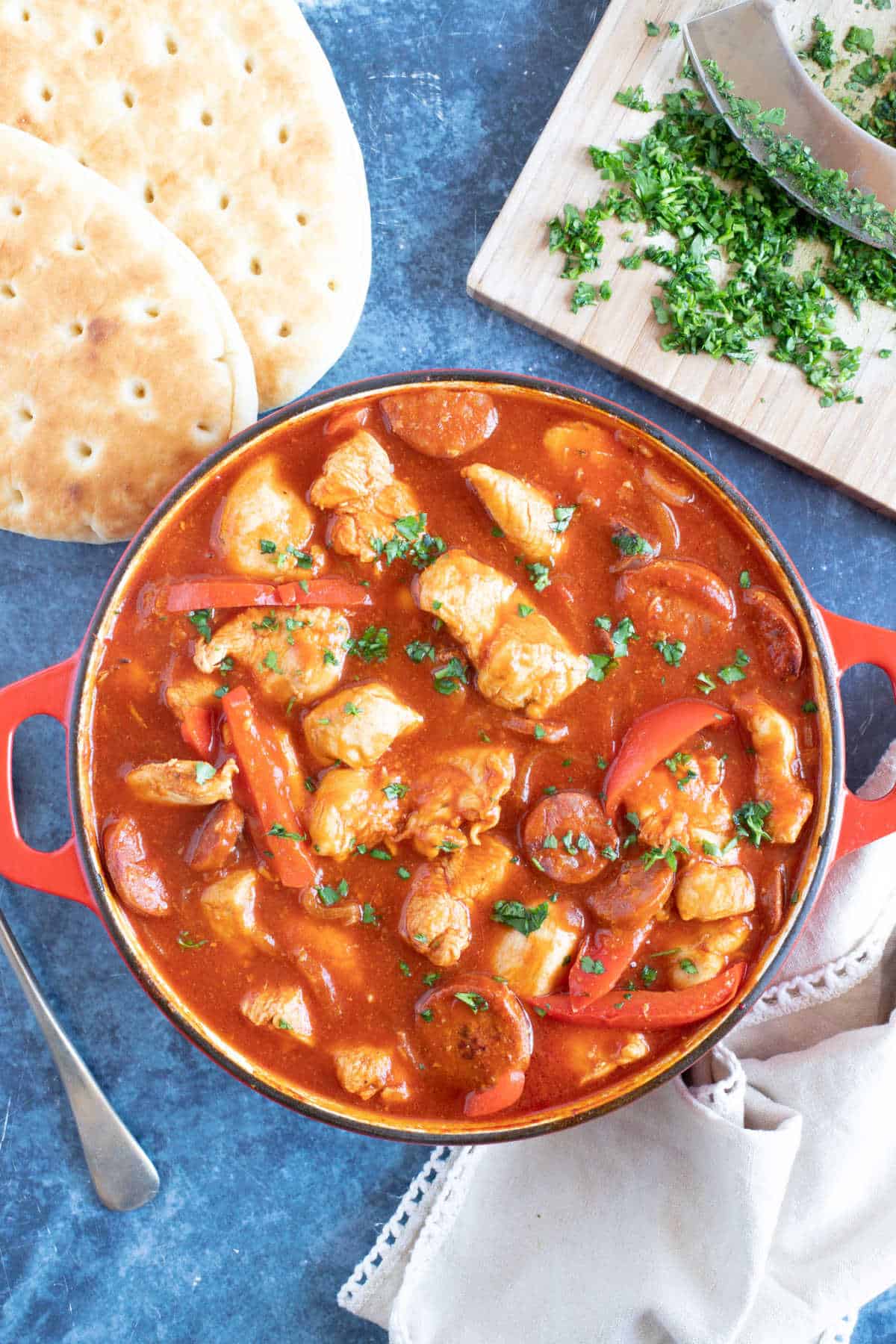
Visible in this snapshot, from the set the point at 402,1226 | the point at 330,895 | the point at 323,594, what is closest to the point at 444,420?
the point at 323,594

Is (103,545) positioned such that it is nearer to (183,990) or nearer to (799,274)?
(183,990)

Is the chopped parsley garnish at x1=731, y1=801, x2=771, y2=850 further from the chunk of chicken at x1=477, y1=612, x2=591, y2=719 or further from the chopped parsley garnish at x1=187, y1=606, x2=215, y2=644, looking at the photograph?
the chopped parsley garnish at x1=187, y1=606, x2=215, y2=644

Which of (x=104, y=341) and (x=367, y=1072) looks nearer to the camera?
(x=367, y=1072)

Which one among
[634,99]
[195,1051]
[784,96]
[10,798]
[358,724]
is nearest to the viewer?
[358,724]

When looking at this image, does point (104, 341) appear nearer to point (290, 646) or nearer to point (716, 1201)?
point (290, 646)

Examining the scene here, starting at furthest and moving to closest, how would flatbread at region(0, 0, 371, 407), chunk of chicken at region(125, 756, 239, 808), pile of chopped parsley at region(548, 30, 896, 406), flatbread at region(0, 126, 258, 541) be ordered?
pile of chopped parsley at region(548, 30, 896, 406)
flatbread at region(0, 0, 371, 407)
flatbread at region(0, 126, 258, 541)
chunk of chicken at region(125, 756, 239, 808)

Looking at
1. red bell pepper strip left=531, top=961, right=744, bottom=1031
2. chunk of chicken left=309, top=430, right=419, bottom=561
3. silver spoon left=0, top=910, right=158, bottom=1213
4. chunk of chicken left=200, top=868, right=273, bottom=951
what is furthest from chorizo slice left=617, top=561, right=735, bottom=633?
silver spoon left=0, top=910, right=158, bottom=1213

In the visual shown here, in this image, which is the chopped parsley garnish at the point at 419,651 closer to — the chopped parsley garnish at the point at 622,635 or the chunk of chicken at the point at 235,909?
the chopped parsley garnish at the point at 622,635
